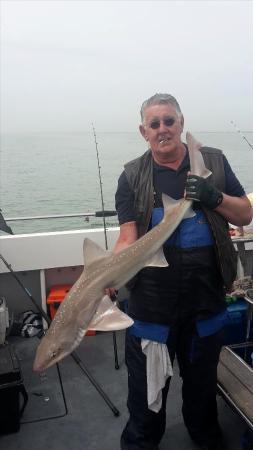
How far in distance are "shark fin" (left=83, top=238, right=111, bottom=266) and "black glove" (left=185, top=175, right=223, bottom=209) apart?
1.96 ft

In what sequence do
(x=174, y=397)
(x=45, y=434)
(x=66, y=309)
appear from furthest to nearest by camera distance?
1. (x=174, y=397)
2. (x=45, y=434)
3. (x=66, y=309)

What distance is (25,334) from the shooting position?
5402 millimetres

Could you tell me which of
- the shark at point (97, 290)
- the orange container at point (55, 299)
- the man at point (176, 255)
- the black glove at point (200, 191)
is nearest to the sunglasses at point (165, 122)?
the man at point (176, 255)

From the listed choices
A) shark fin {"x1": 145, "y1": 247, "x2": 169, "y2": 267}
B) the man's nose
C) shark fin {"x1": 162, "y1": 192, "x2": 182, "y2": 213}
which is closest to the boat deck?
shark fin {"x1": 145, "y1": 247, "x2": 169, "y2": 267}

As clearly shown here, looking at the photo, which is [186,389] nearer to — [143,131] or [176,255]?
[176,255]

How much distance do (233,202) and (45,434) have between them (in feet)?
8.17

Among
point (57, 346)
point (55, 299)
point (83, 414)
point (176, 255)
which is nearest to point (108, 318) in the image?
point (57, 346)

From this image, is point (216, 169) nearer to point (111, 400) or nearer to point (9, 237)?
point (111, 400)

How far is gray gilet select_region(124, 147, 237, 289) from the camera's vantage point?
9.19ft

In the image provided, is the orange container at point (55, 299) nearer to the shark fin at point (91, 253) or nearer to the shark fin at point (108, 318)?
the shark fin at point (91, 253)

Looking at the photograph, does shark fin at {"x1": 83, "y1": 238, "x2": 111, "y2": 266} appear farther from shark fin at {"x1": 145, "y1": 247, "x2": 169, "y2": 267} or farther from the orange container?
the orange container

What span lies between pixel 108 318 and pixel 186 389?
4.42 ft

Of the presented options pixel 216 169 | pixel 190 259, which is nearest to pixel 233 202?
pixel 216 169

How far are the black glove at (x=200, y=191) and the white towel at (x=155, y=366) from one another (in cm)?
103
